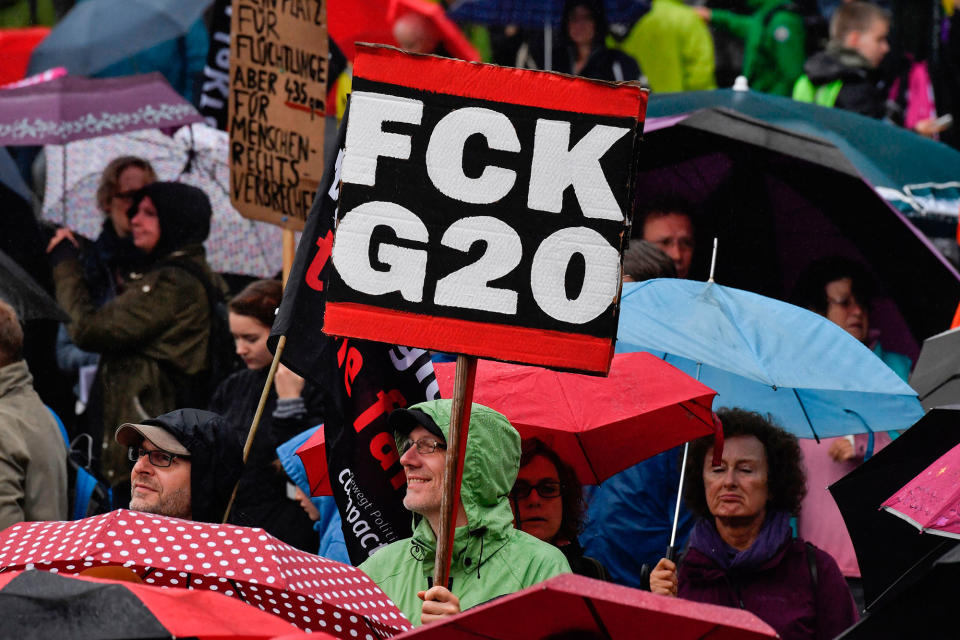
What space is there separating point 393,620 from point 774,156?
13.9 feet

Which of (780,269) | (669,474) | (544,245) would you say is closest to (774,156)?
(780,269)

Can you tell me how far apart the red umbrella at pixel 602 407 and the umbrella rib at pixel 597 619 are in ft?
7.45

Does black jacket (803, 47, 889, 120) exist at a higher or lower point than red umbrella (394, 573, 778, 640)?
lower

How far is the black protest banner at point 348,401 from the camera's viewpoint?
5375 millimetres

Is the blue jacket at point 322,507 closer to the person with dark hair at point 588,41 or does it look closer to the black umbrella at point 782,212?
the black umbrella at point 782,212

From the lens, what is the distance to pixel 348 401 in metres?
5.43

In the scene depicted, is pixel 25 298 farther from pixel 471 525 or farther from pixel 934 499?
pixel 934 499

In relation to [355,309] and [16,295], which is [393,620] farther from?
[16,295]

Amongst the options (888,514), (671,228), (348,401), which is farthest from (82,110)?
(888,514)

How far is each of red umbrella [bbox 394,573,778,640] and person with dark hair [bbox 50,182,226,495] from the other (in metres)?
4.96

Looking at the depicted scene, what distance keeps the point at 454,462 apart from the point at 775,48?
7742 mm

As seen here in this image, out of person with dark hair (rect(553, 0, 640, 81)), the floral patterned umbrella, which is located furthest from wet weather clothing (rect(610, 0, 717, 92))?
the floral patterned umbrella

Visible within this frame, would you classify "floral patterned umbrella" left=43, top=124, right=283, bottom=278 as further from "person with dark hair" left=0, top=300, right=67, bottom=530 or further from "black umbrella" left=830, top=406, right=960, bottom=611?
"black umbrella" left=830, top=406, right=960, bottom=611

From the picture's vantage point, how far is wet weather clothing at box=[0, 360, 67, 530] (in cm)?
628
